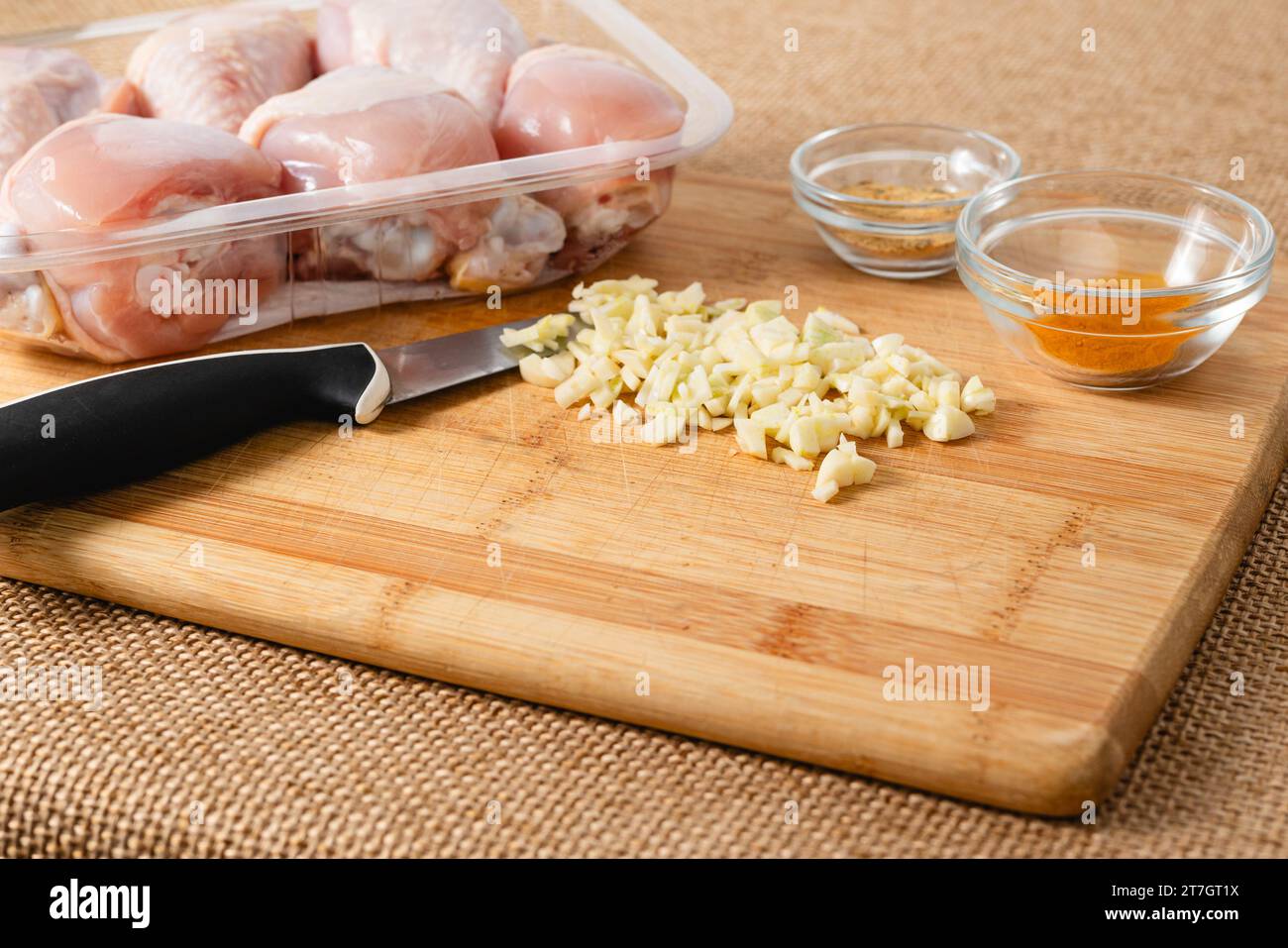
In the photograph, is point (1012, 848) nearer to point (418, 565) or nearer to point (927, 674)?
point (927, 674)

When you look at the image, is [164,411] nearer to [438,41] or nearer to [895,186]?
[438,41]

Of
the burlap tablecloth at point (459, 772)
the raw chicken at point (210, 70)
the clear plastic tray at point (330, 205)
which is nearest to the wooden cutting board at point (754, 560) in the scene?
the burlap tablecloth at point (459, 772)

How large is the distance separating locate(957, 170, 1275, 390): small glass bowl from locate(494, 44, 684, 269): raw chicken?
0.42m

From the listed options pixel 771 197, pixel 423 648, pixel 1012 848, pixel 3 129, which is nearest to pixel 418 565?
pixel 423 648

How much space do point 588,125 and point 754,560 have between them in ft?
2.30

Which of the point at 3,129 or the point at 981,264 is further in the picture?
the point at 3,129

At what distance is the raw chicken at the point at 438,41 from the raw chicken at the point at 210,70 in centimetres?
9

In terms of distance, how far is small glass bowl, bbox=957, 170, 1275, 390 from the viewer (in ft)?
4.81

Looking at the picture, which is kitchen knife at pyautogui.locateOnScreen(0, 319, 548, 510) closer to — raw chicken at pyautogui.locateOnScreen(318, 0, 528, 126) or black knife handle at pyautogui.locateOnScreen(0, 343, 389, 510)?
black knife handle at pyautogui.locateOnScreen(0, 343, 389, 510)

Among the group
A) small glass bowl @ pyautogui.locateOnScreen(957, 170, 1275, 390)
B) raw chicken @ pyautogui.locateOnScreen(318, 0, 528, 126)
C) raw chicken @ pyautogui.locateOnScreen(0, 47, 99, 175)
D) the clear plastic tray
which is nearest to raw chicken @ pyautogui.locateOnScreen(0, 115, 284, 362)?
the clear plastic tray

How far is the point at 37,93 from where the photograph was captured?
5.63 feet

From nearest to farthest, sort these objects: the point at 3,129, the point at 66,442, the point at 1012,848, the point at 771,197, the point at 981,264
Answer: the point at 1012,848 < the point at 66,442 < the point at 981,264 < the point at 3,129 < the point at 771,197

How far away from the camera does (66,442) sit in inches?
51.3

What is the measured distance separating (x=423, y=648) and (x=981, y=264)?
78 cm
